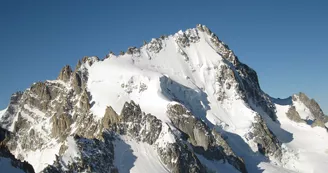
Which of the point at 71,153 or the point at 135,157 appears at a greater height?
the point at 135,157

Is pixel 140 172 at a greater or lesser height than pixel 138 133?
lesser

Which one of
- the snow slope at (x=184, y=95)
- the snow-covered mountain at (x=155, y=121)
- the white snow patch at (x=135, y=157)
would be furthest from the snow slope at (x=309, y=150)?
the white snow patch at (x=135, y=157)

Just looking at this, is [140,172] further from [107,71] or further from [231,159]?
[107,71]

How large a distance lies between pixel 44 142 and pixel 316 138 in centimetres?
11000

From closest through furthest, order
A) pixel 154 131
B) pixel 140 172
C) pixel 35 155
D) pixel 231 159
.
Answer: pixel 140 172
pixel 154 131
pixel 231 159
pixel 35 155

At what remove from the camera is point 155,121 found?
428ft

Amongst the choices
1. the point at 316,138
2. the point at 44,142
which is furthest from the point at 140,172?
the point at 316,138

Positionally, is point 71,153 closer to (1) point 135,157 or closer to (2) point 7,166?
(2) point 7,166

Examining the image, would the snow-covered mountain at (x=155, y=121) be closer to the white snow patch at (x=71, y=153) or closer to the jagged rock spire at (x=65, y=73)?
the jagged rock spire at (x=65, y=73)

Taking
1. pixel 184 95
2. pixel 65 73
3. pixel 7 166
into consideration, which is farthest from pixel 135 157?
pixel 65 73

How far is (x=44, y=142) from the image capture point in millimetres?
174125

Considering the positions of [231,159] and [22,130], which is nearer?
[231,159]

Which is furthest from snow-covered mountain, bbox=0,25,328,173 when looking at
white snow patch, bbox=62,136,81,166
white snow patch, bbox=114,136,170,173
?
white snow patch, bbox=62,136,81,166

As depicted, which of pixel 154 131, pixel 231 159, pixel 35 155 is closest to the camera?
pixel 154 131
